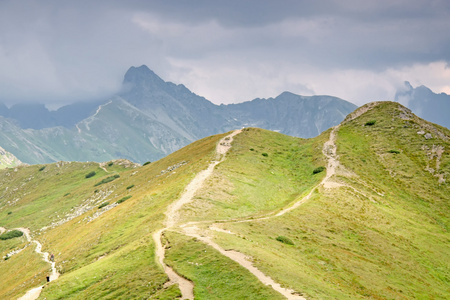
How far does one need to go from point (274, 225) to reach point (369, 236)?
16.1 metres

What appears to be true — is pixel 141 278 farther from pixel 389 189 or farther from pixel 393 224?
pixel 389 189

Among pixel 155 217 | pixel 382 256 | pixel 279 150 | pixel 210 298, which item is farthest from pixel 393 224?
pixel 279 150

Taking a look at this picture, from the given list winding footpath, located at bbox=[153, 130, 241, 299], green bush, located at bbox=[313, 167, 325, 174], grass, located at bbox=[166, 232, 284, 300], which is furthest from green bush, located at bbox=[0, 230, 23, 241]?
grass, located at bbox=[166, 232, 284, 300]

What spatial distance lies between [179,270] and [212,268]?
356cm

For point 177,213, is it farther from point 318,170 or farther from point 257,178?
point 318,170

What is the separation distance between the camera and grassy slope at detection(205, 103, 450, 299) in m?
42.1

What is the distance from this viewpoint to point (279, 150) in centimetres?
12662

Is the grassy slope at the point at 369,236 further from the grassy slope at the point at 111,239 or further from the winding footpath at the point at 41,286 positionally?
the winding footpath at the point at 41,286

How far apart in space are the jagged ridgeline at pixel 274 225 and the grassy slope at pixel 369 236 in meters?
0.27

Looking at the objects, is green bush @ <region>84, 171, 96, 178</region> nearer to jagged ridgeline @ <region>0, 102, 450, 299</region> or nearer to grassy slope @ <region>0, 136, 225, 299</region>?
grassy slope @ <region>0, 136, 225, 299</region>

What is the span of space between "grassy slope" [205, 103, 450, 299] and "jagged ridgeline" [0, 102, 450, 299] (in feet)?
0.87

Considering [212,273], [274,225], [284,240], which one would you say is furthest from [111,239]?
[212,273]

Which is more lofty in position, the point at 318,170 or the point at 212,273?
the point at 318,170

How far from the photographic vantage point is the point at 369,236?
200 feet
